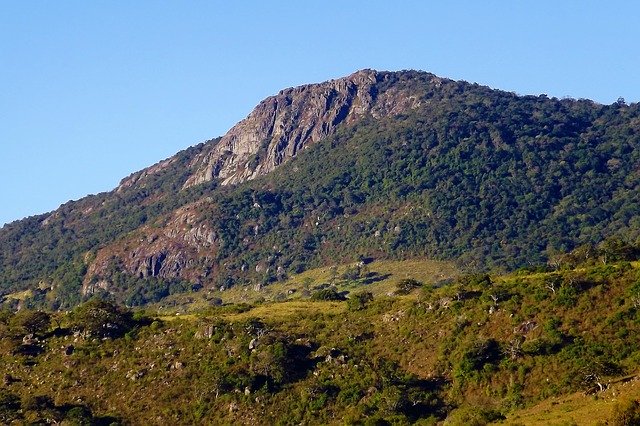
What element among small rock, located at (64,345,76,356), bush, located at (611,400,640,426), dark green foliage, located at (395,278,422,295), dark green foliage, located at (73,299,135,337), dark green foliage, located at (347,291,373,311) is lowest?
bush, located at (611,400,640,426)

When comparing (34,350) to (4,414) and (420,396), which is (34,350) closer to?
(4,414)

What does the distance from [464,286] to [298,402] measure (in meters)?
25.7

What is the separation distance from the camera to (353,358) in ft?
339

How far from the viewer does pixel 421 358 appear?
10169cm

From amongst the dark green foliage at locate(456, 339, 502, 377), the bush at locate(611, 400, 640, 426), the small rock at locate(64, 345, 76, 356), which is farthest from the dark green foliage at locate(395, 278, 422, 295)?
the bush at locate(611, 400, 640, 426)

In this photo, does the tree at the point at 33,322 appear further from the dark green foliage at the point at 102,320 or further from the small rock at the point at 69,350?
the small rock at the point at 69,350

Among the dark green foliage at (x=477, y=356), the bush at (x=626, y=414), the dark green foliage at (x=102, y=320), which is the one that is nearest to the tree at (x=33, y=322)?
the dark green foliage at (x=102, y=320)

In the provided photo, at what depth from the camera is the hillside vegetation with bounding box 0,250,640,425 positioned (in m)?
92.2

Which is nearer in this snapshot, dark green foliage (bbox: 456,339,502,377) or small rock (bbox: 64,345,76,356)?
dark green foliage (bbox: 456,339,502,377)

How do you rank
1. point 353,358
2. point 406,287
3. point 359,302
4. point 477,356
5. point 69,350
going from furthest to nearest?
point 406,287, point 359,302, point 69,350, point 353,358, point 477,356

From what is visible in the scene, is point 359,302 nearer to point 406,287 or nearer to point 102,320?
point 406,287

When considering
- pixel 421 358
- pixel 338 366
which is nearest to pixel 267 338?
pixel 338 366

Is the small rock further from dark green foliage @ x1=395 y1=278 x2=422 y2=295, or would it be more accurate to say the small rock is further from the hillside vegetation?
dark green foliage @ x1=395 y1=278 x2=422 y2=295

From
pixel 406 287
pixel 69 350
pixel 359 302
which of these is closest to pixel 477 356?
pixel 359 302
